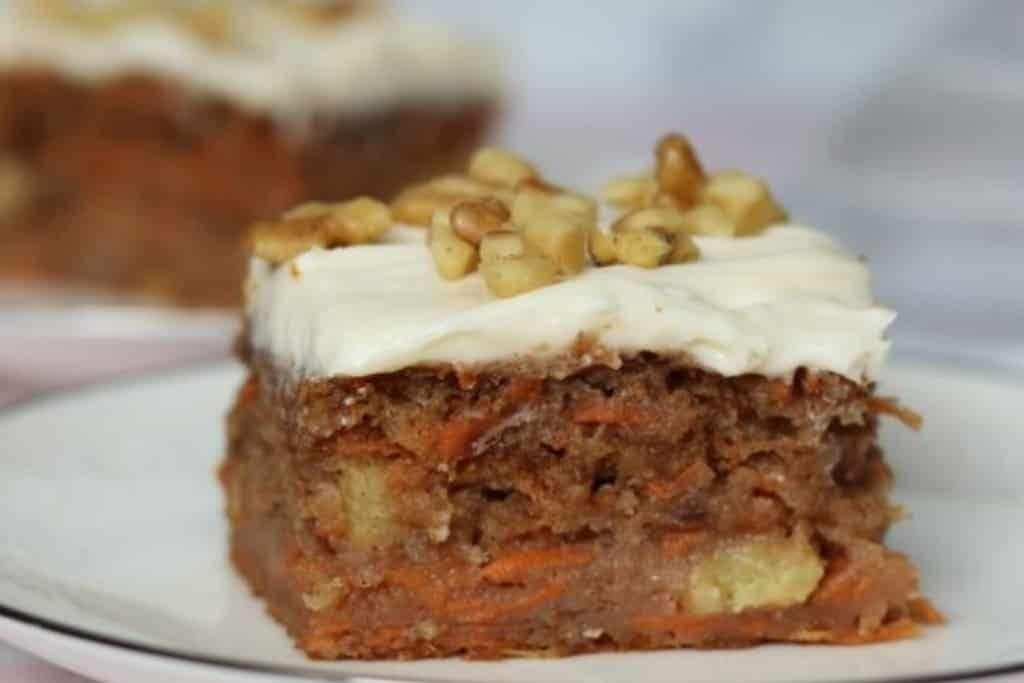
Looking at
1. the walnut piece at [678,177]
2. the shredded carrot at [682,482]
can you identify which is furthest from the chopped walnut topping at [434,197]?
the shredded carrot at [682,482]

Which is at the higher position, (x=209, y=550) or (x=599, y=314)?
(x=599, y=314)

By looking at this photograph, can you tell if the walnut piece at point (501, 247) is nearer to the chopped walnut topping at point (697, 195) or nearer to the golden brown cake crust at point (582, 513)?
the golden brown cake crust at point (582, 513)

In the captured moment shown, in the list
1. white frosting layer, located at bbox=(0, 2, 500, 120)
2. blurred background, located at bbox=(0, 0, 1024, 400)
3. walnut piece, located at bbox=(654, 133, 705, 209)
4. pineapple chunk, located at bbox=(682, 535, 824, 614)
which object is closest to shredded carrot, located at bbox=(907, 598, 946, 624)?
pineapple chunk, located at bbox=(682, 535, 824, 614)

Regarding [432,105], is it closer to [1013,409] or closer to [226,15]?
[226,15]

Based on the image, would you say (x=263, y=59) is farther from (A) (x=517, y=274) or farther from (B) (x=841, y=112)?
(B) (x=841, y=112)

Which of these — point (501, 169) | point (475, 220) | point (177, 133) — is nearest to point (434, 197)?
point (501, 169)

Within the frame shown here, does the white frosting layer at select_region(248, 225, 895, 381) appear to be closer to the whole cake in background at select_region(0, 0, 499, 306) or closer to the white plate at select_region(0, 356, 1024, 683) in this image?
the white plate at select_region(0, 356, 1024, 683)
